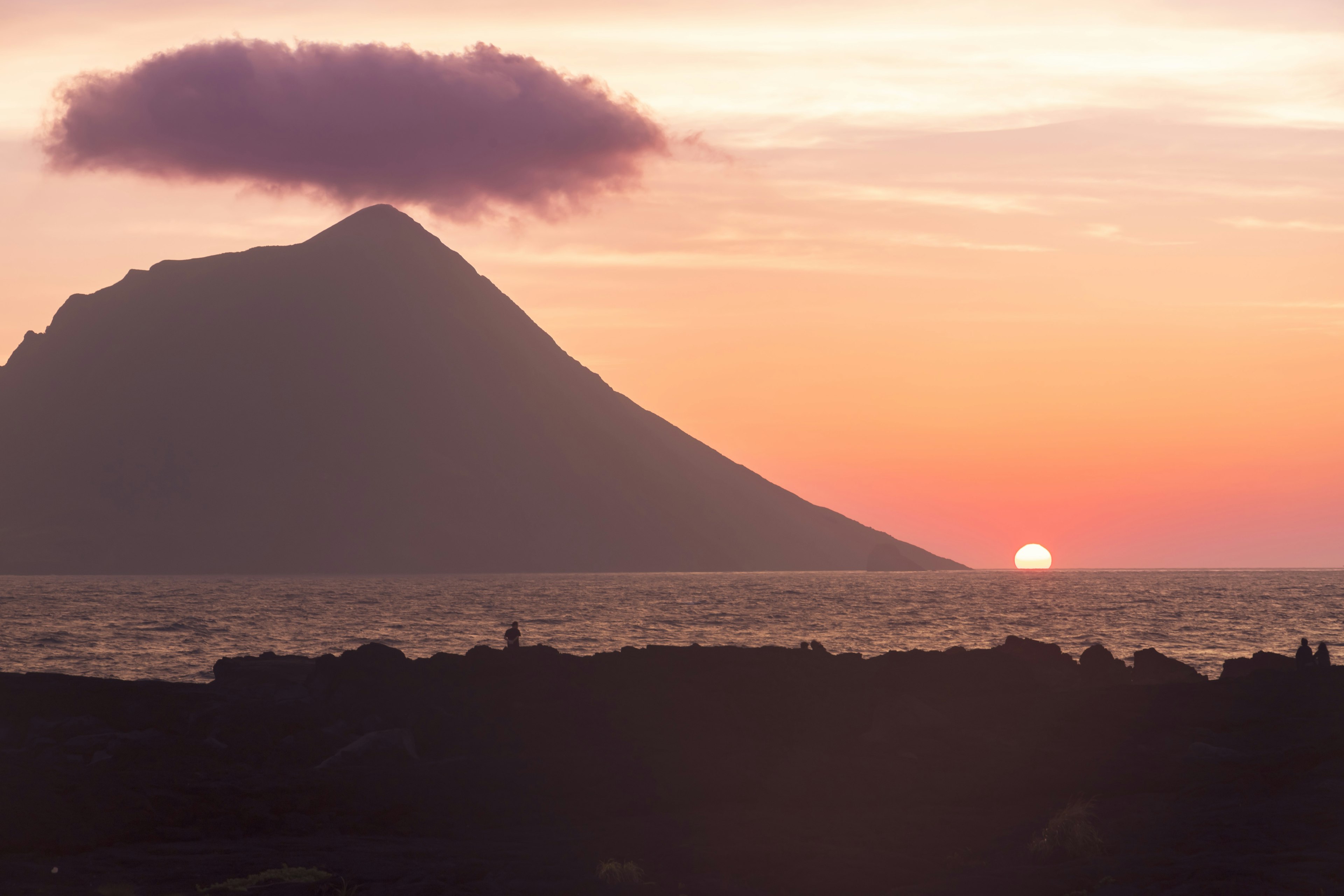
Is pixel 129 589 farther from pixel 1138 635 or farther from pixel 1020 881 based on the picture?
pixel 1020 881

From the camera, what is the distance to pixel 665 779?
27328mm

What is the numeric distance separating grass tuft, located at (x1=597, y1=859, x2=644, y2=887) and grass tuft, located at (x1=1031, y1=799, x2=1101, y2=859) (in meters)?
6.71

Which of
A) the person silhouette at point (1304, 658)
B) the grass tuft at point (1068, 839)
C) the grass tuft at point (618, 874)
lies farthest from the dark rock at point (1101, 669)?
the grass tuft at point (618, 874)

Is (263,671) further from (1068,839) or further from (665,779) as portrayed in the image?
(1068,839)

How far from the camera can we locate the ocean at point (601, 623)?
240 feet

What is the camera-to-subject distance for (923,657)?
1748 inches

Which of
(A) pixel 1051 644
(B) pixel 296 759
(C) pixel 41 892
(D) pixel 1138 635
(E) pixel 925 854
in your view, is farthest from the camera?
(D) pixel 1138 635

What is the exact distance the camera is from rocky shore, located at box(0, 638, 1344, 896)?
1941cm

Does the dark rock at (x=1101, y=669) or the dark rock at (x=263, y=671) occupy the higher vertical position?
the dark rock at (x=1101, y=669)

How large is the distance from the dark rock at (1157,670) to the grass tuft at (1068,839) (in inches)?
988

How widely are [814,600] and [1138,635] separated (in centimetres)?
5988

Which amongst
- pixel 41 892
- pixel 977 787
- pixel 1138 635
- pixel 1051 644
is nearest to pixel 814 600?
pixel 1138 635

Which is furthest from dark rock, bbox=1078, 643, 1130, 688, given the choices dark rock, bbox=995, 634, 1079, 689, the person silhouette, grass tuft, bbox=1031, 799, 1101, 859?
grass tuft, bbox=1031, 799, 1101, 859

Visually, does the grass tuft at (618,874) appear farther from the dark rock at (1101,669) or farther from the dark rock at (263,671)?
the dark rock at (1101,669)
